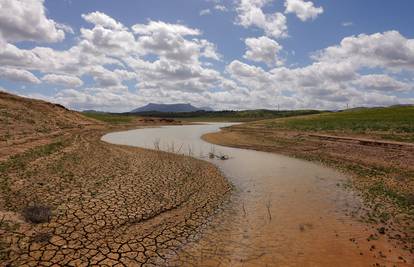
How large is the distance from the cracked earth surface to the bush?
21 centimetres

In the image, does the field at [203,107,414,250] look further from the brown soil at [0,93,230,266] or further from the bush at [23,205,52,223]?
the bush at [23,205,52,223]

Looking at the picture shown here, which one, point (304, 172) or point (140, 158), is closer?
point (304, 172)

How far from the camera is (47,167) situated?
Answer: 60.1ft

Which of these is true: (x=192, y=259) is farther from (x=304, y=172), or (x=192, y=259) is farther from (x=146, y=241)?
(x=304, y=172)

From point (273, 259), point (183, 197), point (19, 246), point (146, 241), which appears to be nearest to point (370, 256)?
point (273, 259)

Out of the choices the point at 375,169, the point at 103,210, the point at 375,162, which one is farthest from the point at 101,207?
the point at 375,162

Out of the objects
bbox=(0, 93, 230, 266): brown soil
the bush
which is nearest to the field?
bbox=(0, 93, 230, 266): brown soil

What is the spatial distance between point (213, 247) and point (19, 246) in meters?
5.91

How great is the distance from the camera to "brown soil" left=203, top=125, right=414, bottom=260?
11445 millimetres

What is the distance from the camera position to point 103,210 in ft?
38.9

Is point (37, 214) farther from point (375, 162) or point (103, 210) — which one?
point (375, 162)

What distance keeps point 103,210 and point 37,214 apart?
239 cm

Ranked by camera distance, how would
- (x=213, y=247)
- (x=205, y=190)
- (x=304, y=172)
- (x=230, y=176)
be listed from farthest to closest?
(x=304, y=172), (x=230, y=176), (x=205, y=190), (x=213, y=247)

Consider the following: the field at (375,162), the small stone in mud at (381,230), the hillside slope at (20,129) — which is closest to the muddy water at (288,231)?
the small stone in mud at (381,230)
